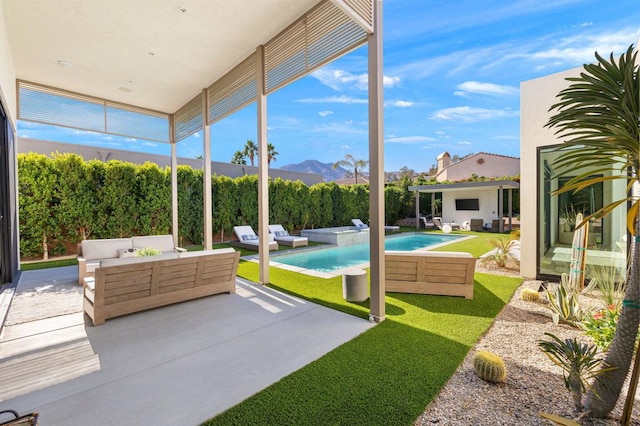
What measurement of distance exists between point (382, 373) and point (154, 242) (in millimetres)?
6659

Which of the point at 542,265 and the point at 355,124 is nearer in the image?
the point at 542,265

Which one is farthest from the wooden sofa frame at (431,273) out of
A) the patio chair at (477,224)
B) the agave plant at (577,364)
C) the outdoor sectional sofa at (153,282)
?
the patio chair at (477,224)

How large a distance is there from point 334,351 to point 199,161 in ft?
60.3

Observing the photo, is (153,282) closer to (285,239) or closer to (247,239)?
(247,239)

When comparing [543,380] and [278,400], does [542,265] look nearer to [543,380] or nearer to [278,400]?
[543,380]

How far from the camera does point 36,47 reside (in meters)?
Answer: 6.12

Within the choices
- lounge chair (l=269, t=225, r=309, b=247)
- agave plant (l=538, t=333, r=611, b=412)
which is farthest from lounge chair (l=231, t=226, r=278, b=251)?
agave plant (l=538, t=333, r=611, b=412)

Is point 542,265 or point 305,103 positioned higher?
point 305,103

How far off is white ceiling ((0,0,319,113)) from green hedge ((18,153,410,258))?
108 inches

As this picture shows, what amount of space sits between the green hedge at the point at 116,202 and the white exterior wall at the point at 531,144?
1030cm

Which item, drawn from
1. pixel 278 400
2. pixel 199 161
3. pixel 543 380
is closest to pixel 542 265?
pixel 543 380

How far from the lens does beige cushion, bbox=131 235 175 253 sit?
7250 millimetres

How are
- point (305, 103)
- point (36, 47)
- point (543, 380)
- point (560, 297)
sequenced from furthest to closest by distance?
point (305, 103) < point (36, 47) < point (560, 297) < point (543, 380)

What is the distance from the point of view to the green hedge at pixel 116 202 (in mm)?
8883
